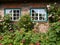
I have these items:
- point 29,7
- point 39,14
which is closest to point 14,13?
point 29,7

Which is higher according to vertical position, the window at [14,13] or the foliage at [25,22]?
the window at [14,13]

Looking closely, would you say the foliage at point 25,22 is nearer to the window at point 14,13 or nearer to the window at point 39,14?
the window at point 39,14

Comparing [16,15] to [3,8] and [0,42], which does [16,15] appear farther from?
[0,42]

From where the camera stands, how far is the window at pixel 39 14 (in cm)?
1277

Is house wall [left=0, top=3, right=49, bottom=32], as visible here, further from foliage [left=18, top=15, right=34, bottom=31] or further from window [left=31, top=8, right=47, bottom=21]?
foliage [left=18, top=15, right=34, bottom=31]

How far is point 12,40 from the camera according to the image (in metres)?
10.2

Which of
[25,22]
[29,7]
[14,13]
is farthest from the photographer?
[14,13]

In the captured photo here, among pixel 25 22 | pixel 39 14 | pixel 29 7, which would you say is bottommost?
pixel 25 22

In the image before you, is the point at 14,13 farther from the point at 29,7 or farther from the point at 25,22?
the point at 25,22

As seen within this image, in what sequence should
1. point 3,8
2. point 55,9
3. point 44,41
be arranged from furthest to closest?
point 3,8, point 55,9, point 44,41

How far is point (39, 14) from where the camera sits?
42.3ft

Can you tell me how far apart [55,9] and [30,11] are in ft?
5.44

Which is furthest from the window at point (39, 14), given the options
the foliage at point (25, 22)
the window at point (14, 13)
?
the window at point (14, 13)

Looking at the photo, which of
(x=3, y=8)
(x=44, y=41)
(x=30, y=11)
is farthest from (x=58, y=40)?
(x=3, y=8)
